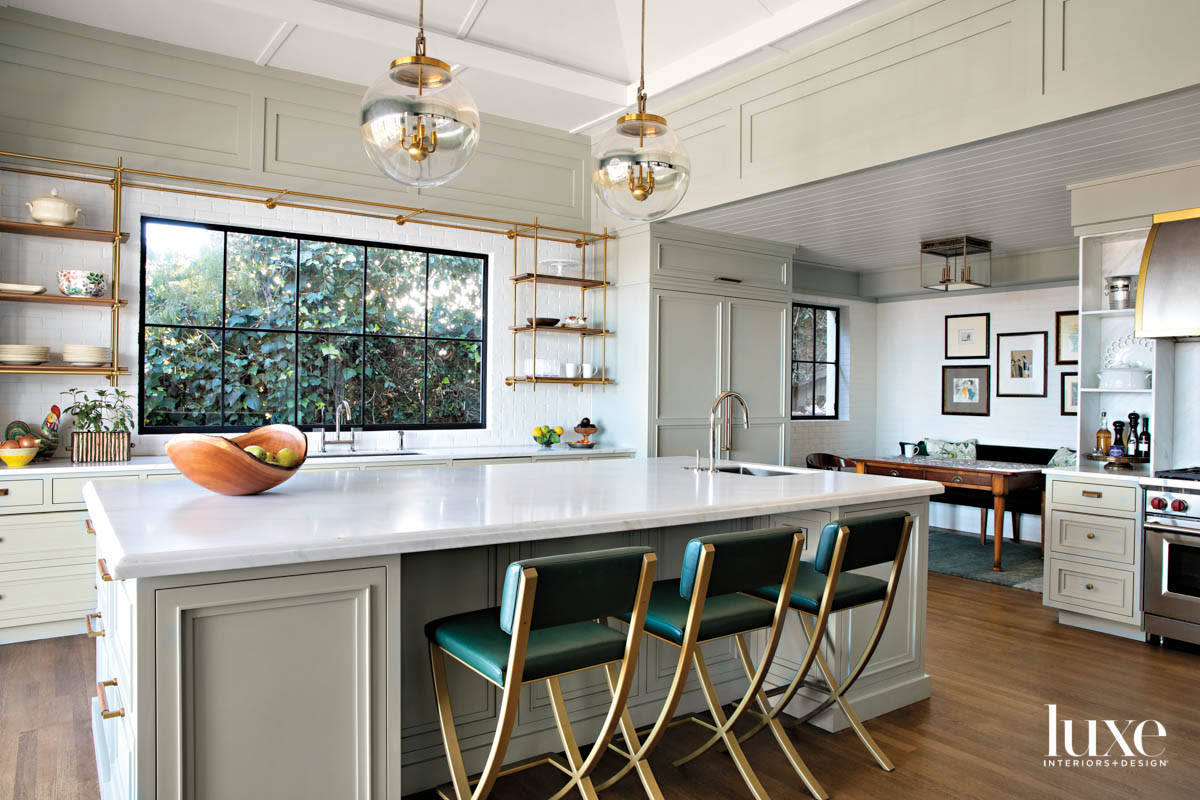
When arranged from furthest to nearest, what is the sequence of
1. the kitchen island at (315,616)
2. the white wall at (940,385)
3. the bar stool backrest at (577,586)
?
the white wall at (940,385), the bar stool backrest at (577,586), the kitchen island at (315,616)

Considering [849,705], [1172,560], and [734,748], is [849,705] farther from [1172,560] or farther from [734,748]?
[1172,560]

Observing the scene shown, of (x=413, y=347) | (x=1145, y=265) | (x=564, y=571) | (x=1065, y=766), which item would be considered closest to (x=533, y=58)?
(x=413, y=347)

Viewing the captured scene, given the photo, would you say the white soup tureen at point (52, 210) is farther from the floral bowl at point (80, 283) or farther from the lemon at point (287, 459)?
the lemon at point (287, 459)

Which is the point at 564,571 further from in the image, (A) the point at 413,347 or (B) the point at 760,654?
(A) the point at 413,347

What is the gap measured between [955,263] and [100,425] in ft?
22.0

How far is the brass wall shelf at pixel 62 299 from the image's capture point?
13.9 feet

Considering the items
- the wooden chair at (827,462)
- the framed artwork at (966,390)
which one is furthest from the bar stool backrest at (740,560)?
the framed artwork at (966,390)

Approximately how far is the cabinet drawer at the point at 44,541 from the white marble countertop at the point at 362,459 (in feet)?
0.78

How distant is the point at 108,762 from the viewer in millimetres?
2551

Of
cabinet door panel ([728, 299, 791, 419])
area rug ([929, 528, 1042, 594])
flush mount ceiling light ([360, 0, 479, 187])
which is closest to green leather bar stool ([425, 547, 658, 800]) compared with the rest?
flush mount ceiling light ([360, 0, 479, 187])

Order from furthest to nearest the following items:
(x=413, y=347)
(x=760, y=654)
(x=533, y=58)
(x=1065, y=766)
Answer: (x=413, y=347) → (x=533, y=58) → (x=760, y=654) → (x=1065, y=766)

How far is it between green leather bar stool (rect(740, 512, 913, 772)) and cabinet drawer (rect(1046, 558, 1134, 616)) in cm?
237

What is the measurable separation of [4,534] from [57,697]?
1092 mm

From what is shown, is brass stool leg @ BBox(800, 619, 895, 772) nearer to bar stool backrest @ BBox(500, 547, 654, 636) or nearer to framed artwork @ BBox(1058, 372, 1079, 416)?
bar stool backrest @ BBox(500, 547, 654, 636)
